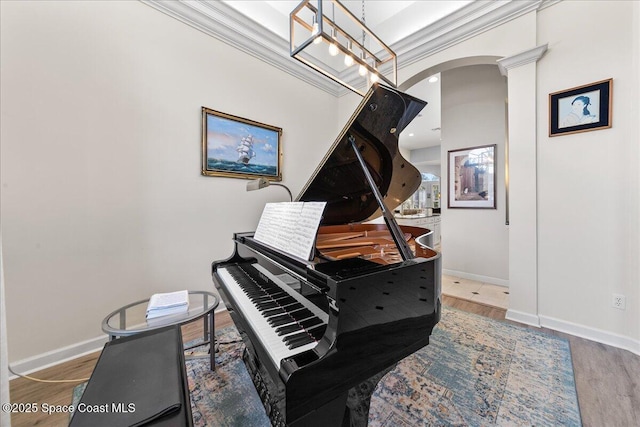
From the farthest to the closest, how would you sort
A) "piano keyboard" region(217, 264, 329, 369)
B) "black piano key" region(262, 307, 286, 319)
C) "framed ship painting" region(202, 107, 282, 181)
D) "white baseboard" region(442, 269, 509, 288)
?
"white baseboard" region(442, 269, 509, 288), "framed ship painting" region(202, 107, 282, 181), "black piano key" region(262, 307, 286, 319), "piano keyboard" region(217, 264, 329, 369)

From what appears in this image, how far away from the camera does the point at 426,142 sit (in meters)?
7.67

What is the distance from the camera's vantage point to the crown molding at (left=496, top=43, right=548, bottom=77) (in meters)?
2.27

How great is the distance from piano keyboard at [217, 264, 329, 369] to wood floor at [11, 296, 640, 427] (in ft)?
4.11

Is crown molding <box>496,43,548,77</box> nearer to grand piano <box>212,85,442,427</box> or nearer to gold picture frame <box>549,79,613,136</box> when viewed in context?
gold picture frame <box>549,79,613,136</box>

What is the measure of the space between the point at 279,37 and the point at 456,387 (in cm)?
395

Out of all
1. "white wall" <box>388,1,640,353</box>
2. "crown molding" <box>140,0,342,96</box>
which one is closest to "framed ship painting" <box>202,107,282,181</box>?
"crown molding" <box>140,0,342,96</box>

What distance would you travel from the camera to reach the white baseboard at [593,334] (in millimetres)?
1920

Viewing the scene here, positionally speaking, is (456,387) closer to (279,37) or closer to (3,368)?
(3,368)

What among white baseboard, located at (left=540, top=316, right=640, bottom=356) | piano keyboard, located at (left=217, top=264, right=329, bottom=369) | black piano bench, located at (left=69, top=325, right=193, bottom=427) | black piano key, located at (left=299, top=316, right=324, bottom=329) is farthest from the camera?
white baseboard, located at (left=540, top=316, right=640, bottom=356)

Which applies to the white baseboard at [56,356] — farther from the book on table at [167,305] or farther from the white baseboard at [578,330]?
the white baseboard at [578,330]

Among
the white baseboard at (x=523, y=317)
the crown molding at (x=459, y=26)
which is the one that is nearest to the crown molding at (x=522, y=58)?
the crown molding at (x=459, y=26)

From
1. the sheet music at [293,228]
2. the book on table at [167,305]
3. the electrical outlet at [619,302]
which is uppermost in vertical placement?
the sheet music at [293,228]

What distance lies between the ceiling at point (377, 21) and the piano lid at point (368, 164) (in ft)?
6.60

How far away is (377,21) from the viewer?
3.26 m
